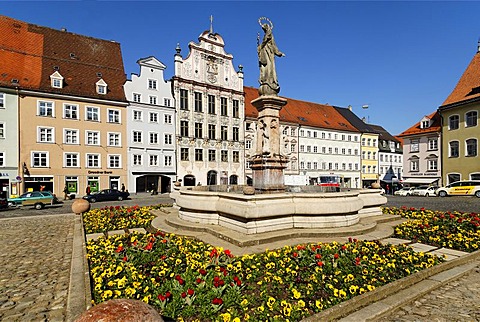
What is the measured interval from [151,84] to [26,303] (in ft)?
114

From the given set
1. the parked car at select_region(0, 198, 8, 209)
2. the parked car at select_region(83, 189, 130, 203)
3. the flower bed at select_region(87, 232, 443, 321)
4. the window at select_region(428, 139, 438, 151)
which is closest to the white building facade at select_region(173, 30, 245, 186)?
the parked car at select_region(83, 189, 130, 203)

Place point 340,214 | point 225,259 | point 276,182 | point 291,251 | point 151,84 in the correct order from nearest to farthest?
1. point 225,259
2. point 291,251
3. point 340,214
4. point 276,182
5. point 151,84

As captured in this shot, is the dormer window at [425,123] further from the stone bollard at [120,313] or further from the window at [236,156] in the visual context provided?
the stone bollard at [120,313]

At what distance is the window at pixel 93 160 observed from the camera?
31750 millimetres

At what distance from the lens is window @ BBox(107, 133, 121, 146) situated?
32.9 meters

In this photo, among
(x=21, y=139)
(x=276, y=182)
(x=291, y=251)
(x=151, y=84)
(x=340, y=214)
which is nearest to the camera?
(x=291, y=251)

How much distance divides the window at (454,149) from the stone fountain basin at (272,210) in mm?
32856

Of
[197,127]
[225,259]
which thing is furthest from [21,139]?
[225,259]

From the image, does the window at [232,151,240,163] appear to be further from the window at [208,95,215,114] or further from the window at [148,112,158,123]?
the window at [148,112,158,123]

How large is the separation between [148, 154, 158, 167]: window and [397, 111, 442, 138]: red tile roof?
35.5m

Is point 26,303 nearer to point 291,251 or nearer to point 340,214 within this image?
point 291,251

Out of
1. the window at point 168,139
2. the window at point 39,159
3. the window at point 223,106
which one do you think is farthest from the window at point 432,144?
the window at point 39,159

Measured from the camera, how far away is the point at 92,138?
3209 centimetres

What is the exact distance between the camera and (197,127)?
3866 centimetres
